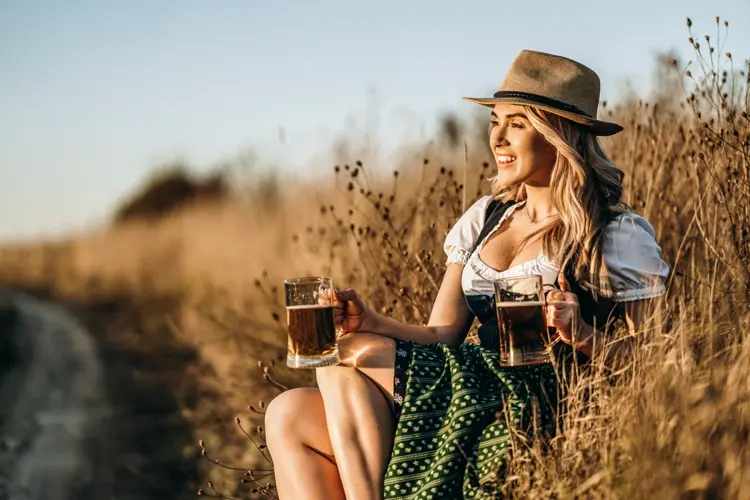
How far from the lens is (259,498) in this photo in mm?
4965

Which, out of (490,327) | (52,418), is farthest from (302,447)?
(52,418)

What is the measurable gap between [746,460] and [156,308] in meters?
11.9

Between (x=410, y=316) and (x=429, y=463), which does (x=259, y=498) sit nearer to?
(x=410, y=316)

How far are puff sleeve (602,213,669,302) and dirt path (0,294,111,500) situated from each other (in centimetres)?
342

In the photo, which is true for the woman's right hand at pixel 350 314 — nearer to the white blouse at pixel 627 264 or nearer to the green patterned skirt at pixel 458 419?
the green patterned skirt at pixel 458 419

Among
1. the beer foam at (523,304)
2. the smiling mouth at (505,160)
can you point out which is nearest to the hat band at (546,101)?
the smiling mouth at (505,160)

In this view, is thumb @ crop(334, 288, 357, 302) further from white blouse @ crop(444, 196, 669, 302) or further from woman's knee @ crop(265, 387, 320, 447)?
white blouse @ crop(444, 196, 669, 302)

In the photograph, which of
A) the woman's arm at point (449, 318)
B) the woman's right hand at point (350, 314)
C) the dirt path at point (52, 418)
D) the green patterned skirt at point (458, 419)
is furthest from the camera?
the dirt path at point (52, 418)

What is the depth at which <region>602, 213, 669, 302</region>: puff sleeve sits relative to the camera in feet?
11.0

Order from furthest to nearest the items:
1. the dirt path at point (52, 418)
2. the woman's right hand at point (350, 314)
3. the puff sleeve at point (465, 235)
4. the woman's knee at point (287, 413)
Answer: the dirt path at point (52, 418)
the puff sleeve at point (465, 235)
the woman's right hand at point (350, 314)
the woman's knee at point (287, 413)

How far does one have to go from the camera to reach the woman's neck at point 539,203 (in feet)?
12.1

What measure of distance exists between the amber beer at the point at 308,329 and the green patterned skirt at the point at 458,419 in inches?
9.2

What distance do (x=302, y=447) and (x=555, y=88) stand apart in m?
1.55

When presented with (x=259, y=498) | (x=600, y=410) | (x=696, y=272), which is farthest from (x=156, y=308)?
(x=600, y=410)
